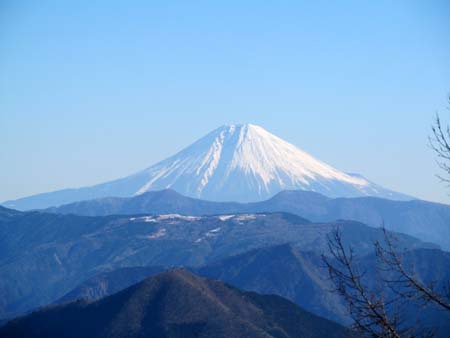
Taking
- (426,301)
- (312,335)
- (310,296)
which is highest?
(426,301)

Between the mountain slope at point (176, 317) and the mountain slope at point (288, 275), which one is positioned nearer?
the mountain slope at point (176, 317)

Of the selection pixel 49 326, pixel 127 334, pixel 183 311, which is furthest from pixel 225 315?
pixel 49 326

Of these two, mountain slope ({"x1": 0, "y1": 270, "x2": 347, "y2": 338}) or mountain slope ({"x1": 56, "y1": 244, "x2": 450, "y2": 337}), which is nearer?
mountain slope ({"x1": 0, "y1": 270, "x2": 347, "y2": 338})

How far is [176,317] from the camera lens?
8000 centimetres

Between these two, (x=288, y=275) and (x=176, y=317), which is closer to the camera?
(x=176, y=317)

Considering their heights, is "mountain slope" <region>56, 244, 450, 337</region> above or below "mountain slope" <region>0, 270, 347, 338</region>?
below

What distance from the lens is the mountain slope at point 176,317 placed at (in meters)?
77.0

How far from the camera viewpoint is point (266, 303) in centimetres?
8712

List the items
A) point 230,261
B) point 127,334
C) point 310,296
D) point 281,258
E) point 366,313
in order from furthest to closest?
point 230,261 → point 281,258 → point 310,296 → point 127,334 → point 366,313

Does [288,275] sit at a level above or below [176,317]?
below

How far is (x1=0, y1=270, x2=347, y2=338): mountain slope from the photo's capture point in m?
77.0

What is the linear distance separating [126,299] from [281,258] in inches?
3125

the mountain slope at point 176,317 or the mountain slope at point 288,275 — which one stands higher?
the mountain slope at point 176,317

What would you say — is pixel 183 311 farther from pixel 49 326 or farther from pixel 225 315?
pixel 49 326
